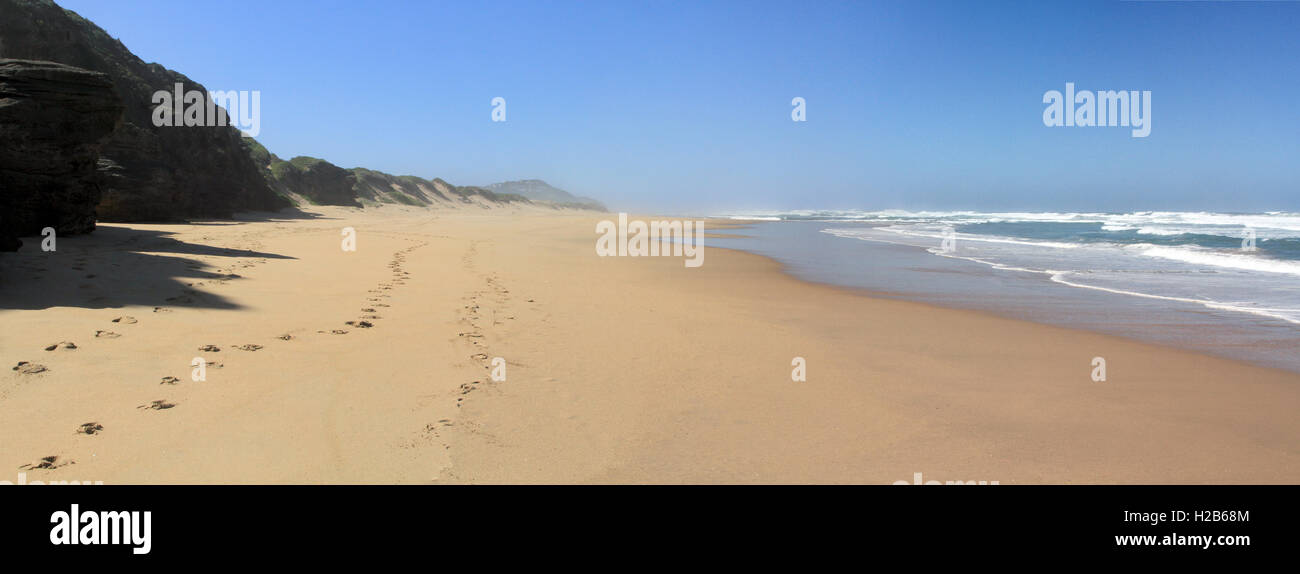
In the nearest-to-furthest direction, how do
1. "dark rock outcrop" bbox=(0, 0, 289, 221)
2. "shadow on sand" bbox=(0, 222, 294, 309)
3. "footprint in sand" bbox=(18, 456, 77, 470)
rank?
"footprint in sand" bbox=(18, 456, 77, 470)
"shadow on sand" bbox=(0, 222, 294, 309)
"dark rock outcrop" bbox=(0, 0, 289, 221)

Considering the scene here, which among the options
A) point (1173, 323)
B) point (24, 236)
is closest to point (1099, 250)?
point (1173, 323)

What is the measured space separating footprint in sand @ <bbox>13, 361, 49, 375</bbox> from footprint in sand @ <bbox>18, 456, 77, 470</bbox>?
1.61 m

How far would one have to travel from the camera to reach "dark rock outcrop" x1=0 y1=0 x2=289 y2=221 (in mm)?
17406

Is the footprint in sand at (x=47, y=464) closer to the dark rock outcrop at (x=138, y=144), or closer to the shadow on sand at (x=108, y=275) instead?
the shadow on sand at (x=108, y=275)

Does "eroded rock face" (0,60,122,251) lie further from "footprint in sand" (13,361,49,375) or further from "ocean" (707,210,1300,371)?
"ocean" (707,210,1300,371)

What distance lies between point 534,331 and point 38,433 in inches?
162

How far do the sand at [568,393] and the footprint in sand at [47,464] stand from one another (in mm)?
20

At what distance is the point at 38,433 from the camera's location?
11.3 ft

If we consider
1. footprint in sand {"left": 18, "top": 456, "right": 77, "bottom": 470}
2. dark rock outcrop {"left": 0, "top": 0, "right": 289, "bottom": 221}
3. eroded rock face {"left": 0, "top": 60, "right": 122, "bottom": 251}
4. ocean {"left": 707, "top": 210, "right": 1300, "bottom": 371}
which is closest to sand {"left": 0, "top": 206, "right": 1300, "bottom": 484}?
footprint in sand {"left": 18, "top": 456, "right": 77, "bottom": 470}

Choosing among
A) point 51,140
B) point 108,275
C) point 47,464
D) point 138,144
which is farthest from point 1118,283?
point 138,144
